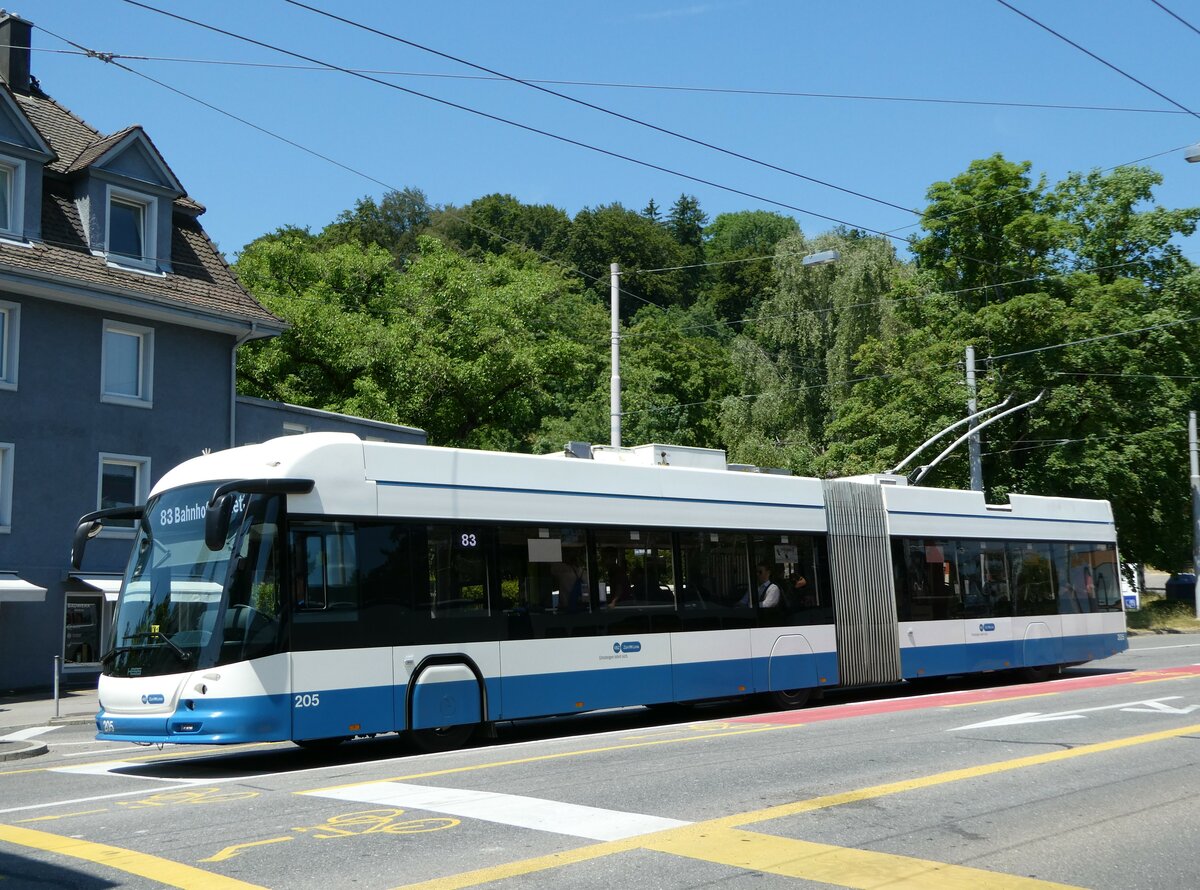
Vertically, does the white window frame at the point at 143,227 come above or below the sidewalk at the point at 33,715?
above

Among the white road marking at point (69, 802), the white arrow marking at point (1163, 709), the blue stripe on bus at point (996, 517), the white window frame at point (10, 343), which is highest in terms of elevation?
the white window frame at point (10, 343)

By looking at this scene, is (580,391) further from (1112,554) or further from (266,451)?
(266,451)

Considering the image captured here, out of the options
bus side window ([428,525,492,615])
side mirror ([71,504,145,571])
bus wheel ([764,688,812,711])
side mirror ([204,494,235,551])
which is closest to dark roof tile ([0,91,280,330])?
side mirror ([71,504,145,571])

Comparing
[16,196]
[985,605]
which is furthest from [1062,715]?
[16,196]

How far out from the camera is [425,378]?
4166 centimetres

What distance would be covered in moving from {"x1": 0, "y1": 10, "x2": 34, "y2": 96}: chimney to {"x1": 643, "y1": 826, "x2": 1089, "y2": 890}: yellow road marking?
26.9 metres

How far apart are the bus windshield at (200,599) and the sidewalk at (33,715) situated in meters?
3.31

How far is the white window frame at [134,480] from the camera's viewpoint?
85.1 ft

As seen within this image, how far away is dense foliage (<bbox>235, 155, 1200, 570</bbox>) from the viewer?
40656 mm

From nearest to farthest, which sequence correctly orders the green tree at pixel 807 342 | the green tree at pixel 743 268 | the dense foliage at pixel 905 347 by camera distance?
the dense foliage at pixel 905 347 < the green tree at pixel 807 342 < the green tree at pixel 743 268

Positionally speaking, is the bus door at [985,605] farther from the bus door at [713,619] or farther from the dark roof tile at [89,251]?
the dark roof tile at [89,251]

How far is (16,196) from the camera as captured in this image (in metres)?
25.1

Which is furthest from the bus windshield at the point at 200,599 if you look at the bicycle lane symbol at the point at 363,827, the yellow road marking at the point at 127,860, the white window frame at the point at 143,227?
the white window frame at the point at 143,227

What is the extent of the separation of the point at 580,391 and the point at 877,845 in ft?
162
